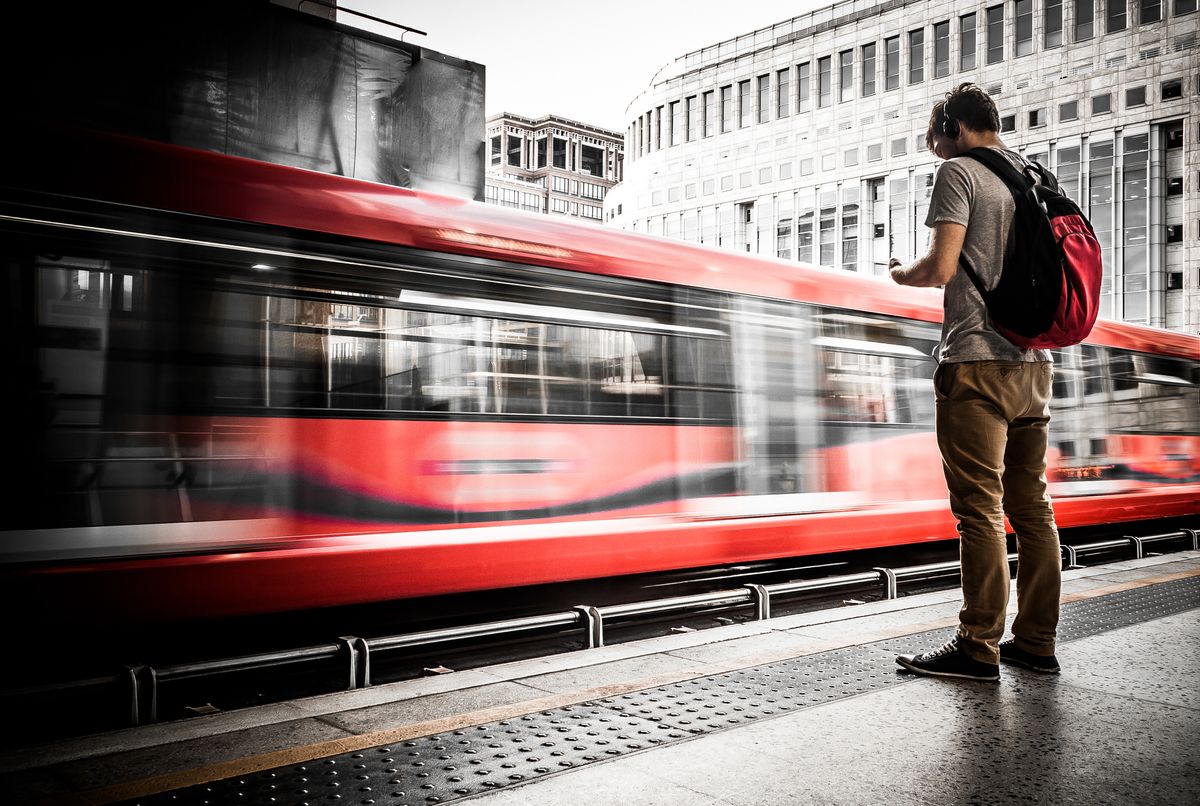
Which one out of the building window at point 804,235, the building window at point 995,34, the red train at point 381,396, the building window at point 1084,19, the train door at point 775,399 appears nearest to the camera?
the red train at point 381,396

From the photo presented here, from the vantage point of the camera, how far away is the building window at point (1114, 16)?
4419 cm

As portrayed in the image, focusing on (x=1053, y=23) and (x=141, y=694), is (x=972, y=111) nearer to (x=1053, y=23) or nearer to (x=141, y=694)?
(x=141, y=694)

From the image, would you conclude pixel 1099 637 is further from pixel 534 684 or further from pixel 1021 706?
pixel 534 684

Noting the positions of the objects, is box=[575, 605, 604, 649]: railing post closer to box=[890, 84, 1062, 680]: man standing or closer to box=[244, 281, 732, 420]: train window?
box=[244, 281, 732, 420]: train window

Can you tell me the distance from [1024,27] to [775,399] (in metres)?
47.9

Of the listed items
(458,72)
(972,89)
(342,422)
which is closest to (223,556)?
(342,422)

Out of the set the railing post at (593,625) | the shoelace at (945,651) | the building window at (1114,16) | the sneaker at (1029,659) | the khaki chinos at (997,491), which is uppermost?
the building window at (1114,16)

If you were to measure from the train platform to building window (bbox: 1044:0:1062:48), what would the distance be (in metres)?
49.9

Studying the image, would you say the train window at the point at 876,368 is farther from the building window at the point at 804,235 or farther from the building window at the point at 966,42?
the building window at the point at 804,235

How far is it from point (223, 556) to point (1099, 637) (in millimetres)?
4351

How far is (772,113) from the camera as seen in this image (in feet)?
188

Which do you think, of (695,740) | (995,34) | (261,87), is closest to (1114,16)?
(995,34)

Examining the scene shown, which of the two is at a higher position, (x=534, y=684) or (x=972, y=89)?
(x=972, y=89)

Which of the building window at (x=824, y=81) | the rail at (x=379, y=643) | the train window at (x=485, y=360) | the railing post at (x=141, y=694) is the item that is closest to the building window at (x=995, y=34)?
the building window at (x=824, y=81)
